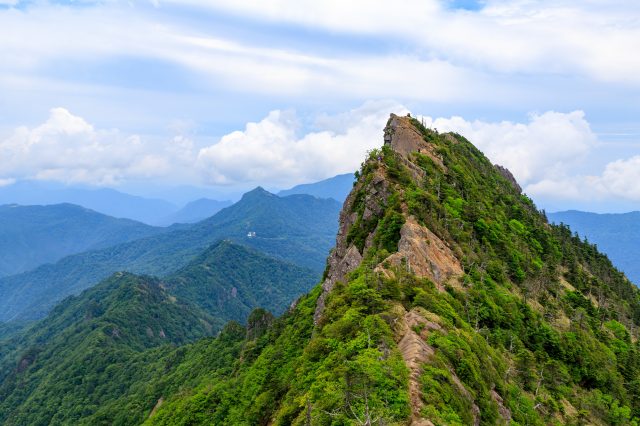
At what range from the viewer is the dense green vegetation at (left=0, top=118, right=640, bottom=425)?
28.2m

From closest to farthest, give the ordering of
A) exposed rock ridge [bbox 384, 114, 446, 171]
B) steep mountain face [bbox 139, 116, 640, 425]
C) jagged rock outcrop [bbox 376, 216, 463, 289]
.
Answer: steep mountain face [bbox 139, 116, 640, 425] → jagged rock outcrop [bbox 376, 216, 463, 289] → exposed rock ridge [bbox 384, 114, 446, 171]

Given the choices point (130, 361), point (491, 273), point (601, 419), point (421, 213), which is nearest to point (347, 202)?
point (421, 213)

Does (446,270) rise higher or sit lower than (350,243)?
lower

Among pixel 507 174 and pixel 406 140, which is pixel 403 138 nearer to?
pixel 406 140

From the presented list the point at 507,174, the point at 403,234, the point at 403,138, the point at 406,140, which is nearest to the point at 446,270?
the point at 403,234

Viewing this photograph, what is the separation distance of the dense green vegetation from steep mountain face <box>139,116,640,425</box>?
0.59 ft

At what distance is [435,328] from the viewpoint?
115 feet

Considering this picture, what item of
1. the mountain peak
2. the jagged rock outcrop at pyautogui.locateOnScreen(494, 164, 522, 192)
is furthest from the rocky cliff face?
the jagged rock outcrop at pyautogui.locateOnScreen(494, 164, 522, 192)

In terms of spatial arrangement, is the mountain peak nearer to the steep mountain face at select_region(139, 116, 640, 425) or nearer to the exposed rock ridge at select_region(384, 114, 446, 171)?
the exposed rock ridge at select_region(384, 114, 446, 171)

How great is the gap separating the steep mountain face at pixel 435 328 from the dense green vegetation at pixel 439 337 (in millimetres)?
179

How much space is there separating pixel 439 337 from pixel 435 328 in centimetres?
168

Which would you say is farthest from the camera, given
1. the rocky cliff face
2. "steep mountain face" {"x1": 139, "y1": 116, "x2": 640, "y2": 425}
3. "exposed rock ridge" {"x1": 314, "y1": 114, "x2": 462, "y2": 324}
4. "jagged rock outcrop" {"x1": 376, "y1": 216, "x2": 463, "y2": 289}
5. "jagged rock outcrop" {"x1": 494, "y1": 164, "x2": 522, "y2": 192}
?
"jagged rock outcrop" {"x1": 494, "y1": 164, "x2": 522, "y2": 192}

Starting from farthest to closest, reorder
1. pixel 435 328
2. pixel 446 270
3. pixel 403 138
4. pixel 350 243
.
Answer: pixel 403 138 → pixel 350 243 → pixel 446 270 → pixel 435 328

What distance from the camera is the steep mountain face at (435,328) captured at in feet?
92.5
